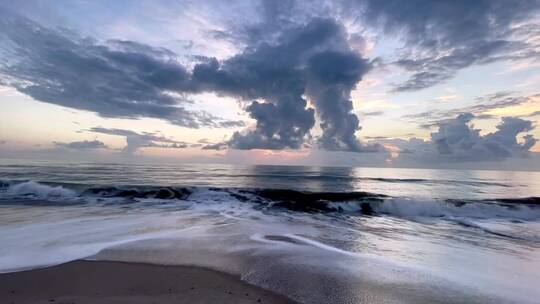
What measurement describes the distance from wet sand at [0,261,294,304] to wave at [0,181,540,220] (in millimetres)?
11445

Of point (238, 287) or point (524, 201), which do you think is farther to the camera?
point (524, 201)

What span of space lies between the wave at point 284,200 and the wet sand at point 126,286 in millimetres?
11445

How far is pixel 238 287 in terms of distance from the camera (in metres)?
4.87

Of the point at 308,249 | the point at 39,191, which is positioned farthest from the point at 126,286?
the point at 39,191

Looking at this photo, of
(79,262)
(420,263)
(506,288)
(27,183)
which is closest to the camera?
(506,288)

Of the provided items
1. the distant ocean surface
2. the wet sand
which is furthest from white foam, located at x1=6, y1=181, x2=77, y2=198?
the wet sand

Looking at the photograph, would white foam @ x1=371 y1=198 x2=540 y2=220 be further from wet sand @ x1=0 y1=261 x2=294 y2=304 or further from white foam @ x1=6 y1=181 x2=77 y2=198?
white foam @ x1=6 y1=181 x2=77 y2=198

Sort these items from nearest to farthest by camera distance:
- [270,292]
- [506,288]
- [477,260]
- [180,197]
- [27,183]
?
[270,292], [506,288], [477,260], [180,197], [27,183]

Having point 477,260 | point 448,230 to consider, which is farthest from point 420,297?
point 448,230

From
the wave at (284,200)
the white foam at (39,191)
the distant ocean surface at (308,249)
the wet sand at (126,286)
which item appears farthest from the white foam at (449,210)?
the white foam at (39,191)

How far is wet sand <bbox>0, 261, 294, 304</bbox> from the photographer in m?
4.33

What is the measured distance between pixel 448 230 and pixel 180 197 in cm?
1570

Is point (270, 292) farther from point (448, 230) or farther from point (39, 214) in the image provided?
point (39, 214)

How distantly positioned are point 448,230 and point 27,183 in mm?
26703
